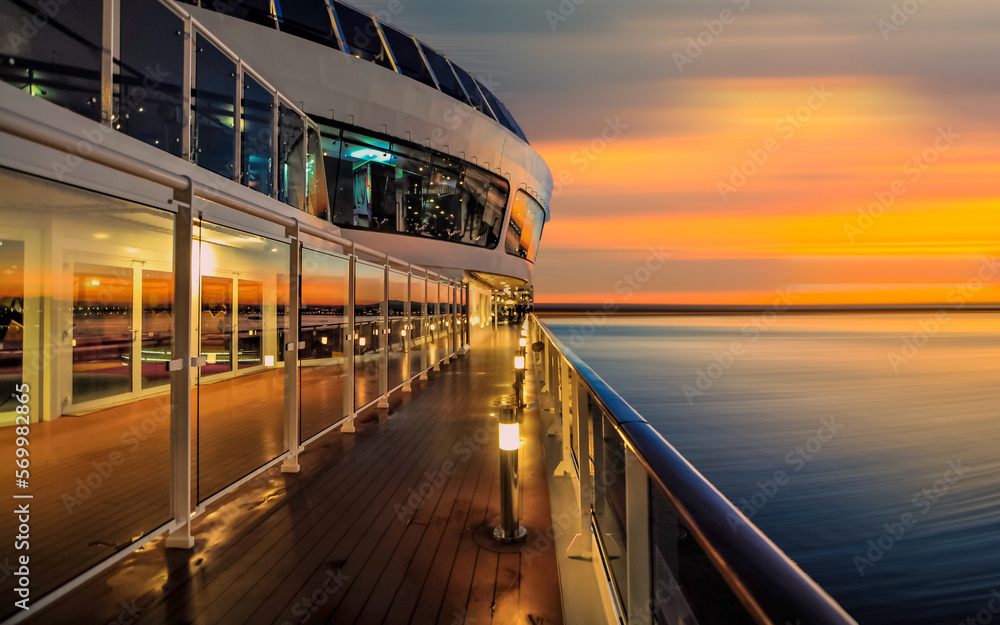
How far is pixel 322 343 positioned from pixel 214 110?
8.96m

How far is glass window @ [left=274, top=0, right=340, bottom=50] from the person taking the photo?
14.4 m

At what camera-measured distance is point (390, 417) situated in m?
6.56

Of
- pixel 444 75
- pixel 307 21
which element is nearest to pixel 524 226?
pixel 444 75

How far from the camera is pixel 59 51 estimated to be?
3852 mm

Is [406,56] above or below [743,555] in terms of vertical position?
above

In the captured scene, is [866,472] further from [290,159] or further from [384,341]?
[290,159]

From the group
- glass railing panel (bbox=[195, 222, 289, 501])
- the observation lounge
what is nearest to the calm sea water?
the observation lounge

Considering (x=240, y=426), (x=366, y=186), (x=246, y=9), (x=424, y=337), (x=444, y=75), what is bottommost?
(x=240, y=426)

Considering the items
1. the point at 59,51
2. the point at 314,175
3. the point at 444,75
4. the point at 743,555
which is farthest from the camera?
the point at 444,75

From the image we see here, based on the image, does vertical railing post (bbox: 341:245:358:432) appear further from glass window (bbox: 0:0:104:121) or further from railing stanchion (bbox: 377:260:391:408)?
glass window (bbox: 0:0:104:121)

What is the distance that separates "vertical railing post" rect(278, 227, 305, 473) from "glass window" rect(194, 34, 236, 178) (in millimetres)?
1877

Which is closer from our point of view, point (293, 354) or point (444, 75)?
point (293, 354)

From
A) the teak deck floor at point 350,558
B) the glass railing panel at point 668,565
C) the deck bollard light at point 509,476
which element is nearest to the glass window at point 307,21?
the teak deck floor at point 350,558

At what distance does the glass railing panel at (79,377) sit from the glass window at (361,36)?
363 inches
